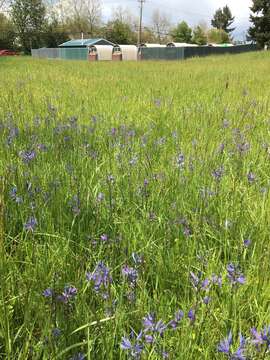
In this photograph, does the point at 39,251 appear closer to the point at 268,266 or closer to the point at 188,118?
the point at 268,266

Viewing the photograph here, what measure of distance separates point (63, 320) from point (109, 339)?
0.16 metres

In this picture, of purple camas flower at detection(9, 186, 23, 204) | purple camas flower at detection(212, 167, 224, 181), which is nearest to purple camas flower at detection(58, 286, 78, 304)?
purple camas flower at detection(9, 186, 23, 204)

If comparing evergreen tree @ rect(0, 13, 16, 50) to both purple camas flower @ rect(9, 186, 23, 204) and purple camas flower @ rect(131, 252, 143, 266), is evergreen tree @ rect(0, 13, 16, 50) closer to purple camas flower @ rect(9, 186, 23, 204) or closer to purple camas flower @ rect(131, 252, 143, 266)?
purple camas flower @ rect(9, 186, 23, 204)

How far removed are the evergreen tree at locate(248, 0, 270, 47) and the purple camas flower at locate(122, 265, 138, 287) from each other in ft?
170

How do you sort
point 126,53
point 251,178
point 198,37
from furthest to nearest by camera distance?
point 198,37 → point 126,53 → point 251,178

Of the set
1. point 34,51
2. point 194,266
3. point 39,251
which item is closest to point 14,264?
point 39,251

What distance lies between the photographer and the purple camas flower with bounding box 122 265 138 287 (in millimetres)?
1266

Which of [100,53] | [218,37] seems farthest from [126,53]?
[218,37]

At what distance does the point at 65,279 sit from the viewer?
4.98 ft

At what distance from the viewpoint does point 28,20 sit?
2783 inches

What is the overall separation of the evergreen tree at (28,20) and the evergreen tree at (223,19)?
6351 cm

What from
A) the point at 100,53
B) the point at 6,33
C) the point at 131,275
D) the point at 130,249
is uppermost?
the point at 6,33

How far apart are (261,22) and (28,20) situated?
144 ft

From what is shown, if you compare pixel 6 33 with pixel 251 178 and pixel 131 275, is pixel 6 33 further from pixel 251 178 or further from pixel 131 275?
pixel 131 275
